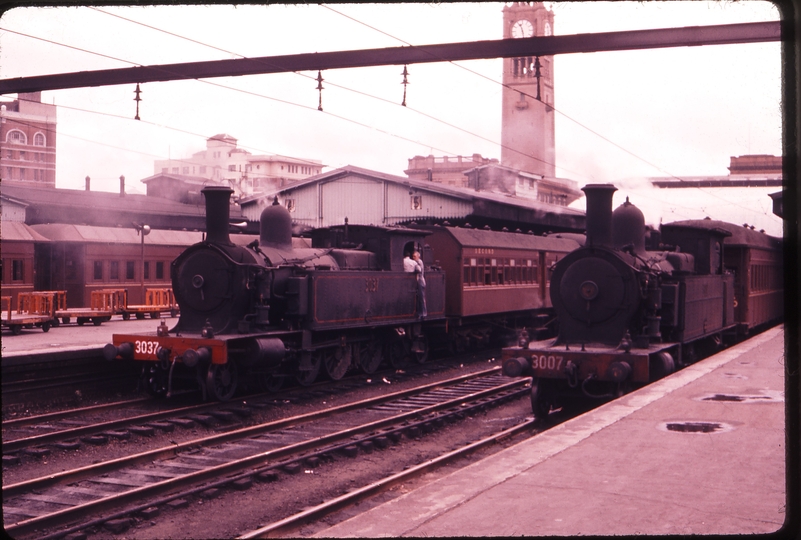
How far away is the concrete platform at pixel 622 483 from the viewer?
4836mm

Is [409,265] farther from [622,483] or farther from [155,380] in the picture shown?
[622,483]

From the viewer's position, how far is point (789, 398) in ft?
16.2

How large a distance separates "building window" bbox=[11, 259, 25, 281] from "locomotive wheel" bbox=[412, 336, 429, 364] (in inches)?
551

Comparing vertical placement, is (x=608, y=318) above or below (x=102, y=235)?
below

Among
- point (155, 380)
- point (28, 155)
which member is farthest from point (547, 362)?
point (28, 155)

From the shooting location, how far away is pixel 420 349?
55.1ft

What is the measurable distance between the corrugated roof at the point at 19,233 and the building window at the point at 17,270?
0.70 m

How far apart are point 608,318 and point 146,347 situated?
689cm

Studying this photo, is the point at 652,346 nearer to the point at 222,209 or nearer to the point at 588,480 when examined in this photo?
the point at 588,480

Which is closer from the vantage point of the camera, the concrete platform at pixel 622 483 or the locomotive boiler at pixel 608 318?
the concrete platform at pixel 622 483

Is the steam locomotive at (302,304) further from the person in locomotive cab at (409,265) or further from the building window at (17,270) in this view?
the building window at (17,270)

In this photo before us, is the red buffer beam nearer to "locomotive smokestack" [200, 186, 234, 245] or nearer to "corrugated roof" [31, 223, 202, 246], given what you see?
"locomotive smokestack" [200, 186, 234, 245]

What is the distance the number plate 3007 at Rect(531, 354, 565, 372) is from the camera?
405 inches

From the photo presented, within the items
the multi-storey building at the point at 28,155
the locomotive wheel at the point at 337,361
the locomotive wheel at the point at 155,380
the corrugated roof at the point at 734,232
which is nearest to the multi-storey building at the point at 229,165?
the multi-storey building at the point at 28,155
